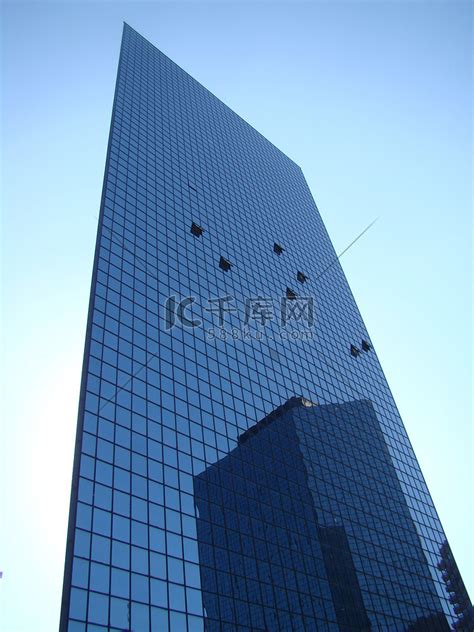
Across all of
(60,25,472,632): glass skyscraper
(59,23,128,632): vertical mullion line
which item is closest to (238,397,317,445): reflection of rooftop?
(60,25,472,632): glass skyscraper

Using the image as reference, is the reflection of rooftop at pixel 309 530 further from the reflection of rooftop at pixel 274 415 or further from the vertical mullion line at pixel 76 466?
the vertical mullion line at pixel 76 466

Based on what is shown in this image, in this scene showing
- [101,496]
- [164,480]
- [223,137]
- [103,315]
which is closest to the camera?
[101,496]

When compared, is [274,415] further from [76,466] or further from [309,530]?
[76,466]

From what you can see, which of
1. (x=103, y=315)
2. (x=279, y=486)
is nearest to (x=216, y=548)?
(x=279, y=486)

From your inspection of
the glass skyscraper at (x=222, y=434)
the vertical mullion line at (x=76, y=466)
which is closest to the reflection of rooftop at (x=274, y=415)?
the glass skyscraper at (x=222, y=434)

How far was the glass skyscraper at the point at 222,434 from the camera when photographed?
106 ft

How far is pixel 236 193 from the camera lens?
3255 inches

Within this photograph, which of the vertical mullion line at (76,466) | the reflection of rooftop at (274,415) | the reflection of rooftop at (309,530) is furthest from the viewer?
the reflection of rooftop at (274,415)

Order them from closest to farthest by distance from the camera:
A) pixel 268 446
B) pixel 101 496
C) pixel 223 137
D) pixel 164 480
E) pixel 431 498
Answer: pixel 101 496
pixel 164 480
pixel 268 446
pixel 431 498
pixel 223 137

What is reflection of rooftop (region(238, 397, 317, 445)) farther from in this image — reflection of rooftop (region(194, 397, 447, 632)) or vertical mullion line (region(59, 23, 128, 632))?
vertical mullion line (region(59, 23, 128, 632))

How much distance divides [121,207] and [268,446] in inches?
1088

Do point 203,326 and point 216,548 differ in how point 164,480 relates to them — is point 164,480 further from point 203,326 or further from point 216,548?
point 203,326

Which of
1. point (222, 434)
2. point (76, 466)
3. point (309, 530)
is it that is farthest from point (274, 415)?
point (76, 466)

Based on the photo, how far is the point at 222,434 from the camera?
44688 millimetres
